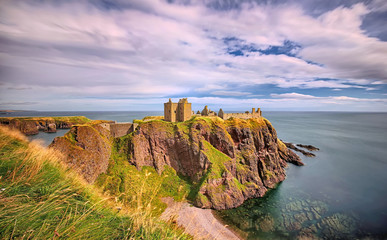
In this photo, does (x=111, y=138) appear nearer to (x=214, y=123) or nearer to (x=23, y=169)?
(x=214, y=123)

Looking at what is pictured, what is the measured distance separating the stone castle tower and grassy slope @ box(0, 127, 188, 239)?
4645cm

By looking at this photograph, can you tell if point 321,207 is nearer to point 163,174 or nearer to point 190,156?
point 190,156

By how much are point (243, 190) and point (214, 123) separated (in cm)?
2155

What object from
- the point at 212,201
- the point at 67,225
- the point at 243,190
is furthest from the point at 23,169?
the point at 243,190

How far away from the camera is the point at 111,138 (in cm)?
4438

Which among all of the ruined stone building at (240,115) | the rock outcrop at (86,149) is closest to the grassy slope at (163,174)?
the rock outcrop at (86,149)

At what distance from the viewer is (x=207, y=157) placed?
144 feet

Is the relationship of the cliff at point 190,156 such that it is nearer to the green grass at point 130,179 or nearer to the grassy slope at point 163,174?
the grassy slope at point 163,174

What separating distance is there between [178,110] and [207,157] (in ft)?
64.0

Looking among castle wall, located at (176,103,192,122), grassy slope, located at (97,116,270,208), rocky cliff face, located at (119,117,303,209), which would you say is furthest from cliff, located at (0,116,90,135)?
castle wall, located at (176,103,192,122)

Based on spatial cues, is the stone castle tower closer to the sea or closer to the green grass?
the green grass

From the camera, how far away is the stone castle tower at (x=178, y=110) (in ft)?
174

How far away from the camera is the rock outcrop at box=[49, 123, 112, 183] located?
3041cm

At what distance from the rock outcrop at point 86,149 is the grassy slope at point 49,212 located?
28010 millimetres
